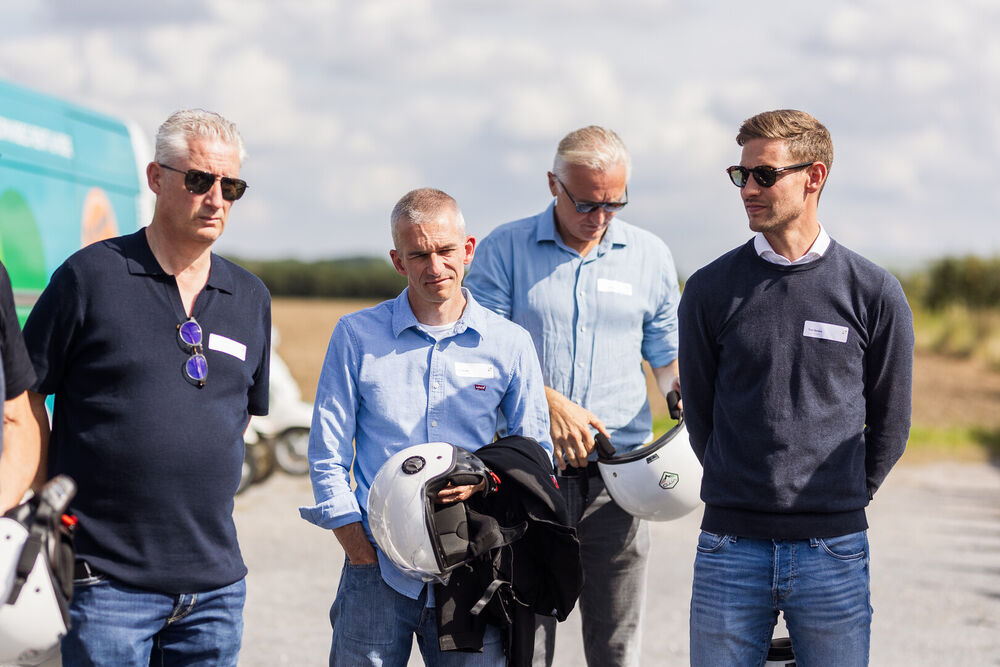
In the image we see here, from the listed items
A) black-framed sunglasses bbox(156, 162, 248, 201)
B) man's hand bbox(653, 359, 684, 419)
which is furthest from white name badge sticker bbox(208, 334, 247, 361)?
man's hand bbox(653, 359, 684, 419)

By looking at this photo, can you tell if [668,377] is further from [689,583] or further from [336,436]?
[689,583]

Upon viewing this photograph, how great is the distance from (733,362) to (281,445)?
9.64m

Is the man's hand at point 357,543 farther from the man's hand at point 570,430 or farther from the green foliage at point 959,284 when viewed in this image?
the green foliage at point 959,284

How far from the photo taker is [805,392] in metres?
3.43

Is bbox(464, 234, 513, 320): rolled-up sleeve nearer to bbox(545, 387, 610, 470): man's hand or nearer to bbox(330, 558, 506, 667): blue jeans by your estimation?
bbox(545, 387, 610, 470): man's hand

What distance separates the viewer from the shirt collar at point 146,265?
3275 millimetres

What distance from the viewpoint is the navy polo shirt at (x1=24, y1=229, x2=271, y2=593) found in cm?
314

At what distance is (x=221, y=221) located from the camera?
3.35m

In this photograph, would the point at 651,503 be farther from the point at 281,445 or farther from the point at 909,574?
the point at 281,445

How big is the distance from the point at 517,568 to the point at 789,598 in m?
Answer: 0.81

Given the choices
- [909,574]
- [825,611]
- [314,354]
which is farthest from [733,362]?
[314,354]

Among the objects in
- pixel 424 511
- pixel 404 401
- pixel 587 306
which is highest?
pixel 587 306

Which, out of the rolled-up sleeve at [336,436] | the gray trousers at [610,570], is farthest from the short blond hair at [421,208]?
the gray trousers at [610,570]

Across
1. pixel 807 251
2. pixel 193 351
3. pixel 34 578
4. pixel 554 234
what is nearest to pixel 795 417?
pixel 807 251
